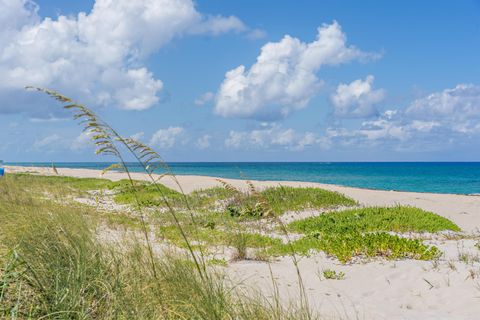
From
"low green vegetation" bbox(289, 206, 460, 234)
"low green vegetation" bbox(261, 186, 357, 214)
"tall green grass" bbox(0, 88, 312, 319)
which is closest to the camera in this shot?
"tall green grass" bbox(0, 88, 312, 319)

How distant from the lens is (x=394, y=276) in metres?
7.75

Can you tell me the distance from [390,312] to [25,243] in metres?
4.80

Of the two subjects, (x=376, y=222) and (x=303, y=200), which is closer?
A: (x=376, y=222)

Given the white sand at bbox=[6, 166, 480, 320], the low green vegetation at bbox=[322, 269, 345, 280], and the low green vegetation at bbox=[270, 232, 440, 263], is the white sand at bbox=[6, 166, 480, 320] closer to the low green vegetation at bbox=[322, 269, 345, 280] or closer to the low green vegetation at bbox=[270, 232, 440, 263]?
the low green vegetation at bbox=[322, 269, 345, 280]

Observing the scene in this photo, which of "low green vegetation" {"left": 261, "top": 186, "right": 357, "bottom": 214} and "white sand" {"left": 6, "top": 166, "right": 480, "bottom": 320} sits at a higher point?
"low green vegetation" {"left": 261, "top": 186, "right": 357, "bottom": 214}

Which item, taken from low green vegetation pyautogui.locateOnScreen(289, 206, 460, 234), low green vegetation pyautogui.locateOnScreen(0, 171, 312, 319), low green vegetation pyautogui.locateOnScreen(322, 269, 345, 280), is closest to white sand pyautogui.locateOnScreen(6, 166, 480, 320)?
low green vegetation pyautogui.locateOnScreen(322, 269, 345, 280)

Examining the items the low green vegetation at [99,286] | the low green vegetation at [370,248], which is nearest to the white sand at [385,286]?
the low green vegetation at [370,248]

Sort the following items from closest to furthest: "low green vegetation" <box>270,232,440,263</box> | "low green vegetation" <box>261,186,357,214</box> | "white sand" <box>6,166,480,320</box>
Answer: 1. "white sand" <box>6,166,480,320</box>
2. "low green vegetation" <box>270,232,440,263</box>
3. "low green vegetation" <box>261,186,357,214</box>

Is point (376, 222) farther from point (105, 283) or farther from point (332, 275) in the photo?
point (105, 283)

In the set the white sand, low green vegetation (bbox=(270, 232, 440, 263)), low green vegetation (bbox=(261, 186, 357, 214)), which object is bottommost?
the white sand

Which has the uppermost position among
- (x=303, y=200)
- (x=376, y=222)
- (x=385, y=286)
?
(x=303, y=200)

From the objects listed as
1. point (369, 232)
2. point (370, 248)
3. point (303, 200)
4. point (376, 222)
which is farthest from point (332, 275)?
point (303, 200)

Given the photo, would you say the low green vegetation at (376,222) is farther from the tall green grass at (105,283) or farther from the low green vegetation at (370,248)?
the tall green grass at (105,283)

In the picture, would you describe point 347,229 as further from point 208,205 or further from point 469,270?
point 208,205
